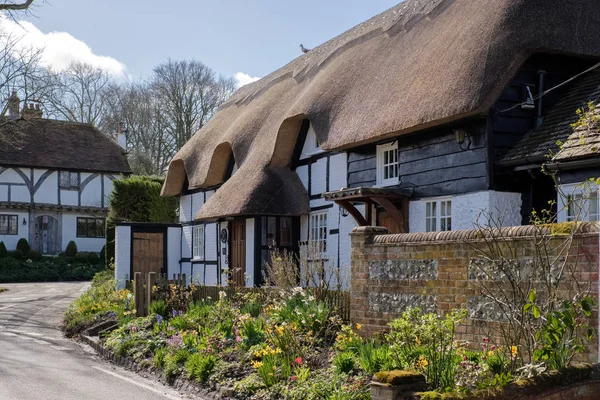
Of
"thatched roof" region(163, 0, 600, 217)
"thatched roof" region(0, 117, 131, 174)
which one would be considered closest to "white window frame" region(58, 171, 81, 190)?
"thatched roof" region(0, 117, 131, 174)

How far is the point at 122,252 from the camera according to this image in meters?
24.1

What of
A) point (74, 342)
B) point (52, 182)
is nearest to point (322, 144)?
point (74, 342)

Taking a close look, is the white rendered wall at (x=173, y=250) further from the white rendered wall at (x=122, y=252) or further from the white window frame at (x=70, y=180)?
the white window frame at (x=70, y=180)

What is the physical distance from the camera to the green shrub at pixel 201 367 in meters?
→ 10.2

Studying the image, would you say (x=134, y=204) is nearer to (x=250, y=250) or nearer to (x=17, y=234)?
(x=250, y=250)

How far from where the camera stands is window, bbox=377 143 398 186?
15.5 metres

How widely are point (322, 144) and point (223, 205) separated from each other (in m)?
4.03

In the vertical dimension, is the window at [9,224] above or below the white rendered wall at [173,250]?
above

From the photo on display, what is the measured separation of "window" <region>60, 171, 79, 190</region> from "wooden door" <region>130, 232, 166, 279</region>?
18.7 metres

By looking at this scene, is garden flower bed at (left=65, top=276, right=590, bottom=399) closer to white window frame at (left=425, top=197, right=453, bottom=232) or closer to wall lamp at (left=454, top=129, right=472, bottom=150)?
white window frame at (left=425, top=197, right=453, bottom=232)

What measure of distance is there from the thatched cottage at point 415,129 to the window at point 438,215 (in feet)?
0.09

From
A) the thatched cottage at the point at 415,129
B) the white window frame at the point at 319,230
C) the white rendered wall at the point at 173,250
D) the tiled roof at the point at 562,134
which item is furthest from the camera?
the white rendered wall at the point at 173,250

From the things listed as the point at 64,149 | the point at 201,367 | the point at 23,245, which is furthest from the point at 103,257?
the point at 201,367

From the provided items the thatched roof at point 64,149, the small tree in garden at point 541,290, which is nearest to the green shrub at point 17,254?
the thatched roof at point 64,149
